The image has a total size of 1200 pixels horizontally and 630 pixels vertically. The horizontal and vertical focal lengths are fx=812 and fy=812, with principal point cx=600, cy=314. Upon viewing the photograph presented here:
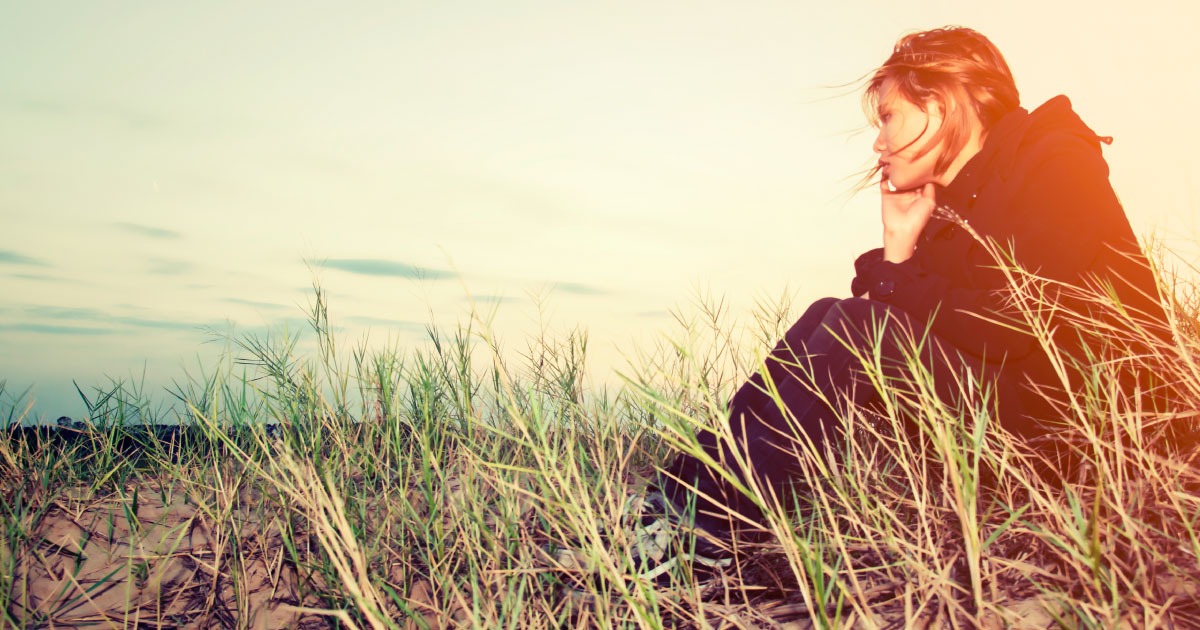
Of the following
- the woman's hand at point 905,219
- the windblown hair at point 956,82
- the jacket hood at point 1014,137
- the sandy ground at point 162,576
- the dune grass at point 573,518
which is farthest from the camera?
the woman's hand at point 905,219

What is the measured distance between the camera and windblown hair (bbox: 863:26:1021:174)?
262 cm

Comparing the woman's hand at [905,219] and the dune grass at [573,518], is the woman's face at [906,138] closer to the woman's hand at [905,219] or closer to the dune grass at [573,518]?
the woman's hand at [905,219]

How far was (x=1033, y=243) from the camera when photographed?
2.11m

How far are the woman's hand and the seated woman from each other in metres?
0.10

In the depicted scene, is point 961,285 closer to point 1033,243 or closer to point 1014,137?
point 1033,243

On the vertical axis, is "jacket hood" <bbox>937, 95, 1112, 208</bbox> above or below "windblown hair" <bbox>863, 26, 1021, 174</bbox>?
below

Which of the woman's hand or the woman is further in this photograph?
the woman's hand

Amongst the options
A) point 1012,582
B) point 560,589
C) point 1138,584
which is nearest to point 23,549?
point 560,589

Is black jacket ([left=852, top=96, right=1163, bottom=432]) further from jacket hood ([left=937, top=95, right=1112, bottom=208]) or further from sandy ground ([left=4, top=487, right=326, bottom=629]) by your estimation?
sandy ground ([left=4, top=487, right=326, bottom=629])

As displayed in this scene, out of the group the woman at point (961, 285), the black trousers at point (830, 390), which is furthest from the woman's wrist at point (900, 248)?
the black trousers at point (830, 390)

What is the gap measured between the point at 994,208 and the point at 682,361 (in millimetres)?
998

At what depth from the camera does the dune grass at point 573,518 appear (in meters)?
1.43

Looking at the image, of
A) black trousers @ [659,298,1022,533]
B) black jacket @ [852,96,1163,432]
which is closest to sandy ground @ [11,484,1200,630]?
black trousers @ [659,298,1022,533]

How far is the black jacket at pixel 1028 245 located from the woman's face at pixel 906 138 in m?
0.20
